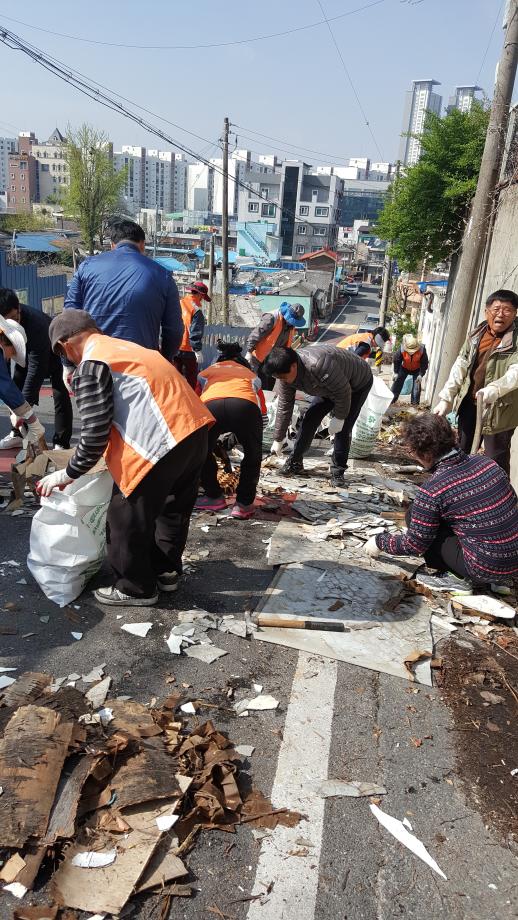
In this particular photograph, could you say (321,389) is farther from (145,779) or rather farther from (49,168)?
(49,168)

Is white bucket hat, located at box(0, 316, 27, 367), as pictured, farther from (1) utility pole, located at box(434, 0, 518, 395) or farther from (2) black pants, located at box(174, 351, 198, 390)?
(1) utility pole, located at box(434, 0, 518, 395)

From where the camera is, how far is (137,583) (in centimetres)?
334

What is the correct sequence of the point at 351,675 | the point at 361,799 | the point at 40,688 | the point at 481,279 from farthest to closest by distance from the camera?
the point at 481,279
the point at 351,675
the point at 40,688
the point at 361,799

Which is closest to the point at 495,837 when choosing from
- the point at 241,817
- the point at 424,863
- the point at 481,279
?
the point at 424,863

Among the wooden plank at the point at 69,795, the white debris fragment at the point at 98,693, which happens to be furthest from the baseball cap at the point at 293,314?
the wooden plank at the point at 69,795

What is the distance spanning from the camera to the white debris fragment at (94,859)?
1.86 m

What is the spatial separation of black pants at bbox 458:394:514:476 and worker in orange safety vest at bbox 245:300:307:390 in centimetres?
169

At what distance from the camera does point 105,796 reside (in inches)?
82.4

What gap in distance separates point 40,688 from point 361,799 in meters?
1.35

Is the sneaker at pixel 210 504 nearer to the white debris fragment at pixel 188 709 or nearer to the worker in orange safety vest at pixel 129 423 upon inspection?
the worker in orange safety vest at pixel 129 423

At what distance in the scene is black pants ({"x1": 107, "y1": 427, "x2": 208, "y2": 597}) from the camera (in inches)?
120

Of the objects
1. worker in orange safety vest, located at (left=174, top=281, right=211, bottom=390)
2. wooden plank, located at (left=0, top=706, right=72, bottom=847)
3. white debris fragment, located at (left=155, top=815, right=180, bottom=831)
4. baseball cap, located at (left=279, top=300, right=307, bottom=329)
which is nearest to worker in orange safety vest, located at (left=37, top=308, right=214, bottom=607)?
wooden plank, located at (left=0, top=706, right=72, bottom=847)

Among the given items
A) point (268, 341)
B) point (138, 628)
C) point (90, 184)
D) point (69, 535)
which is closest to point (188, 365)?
point (268, 341)

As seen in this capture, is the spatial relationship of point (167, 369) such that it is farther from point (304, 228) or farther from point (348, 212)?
point (348, 212)
